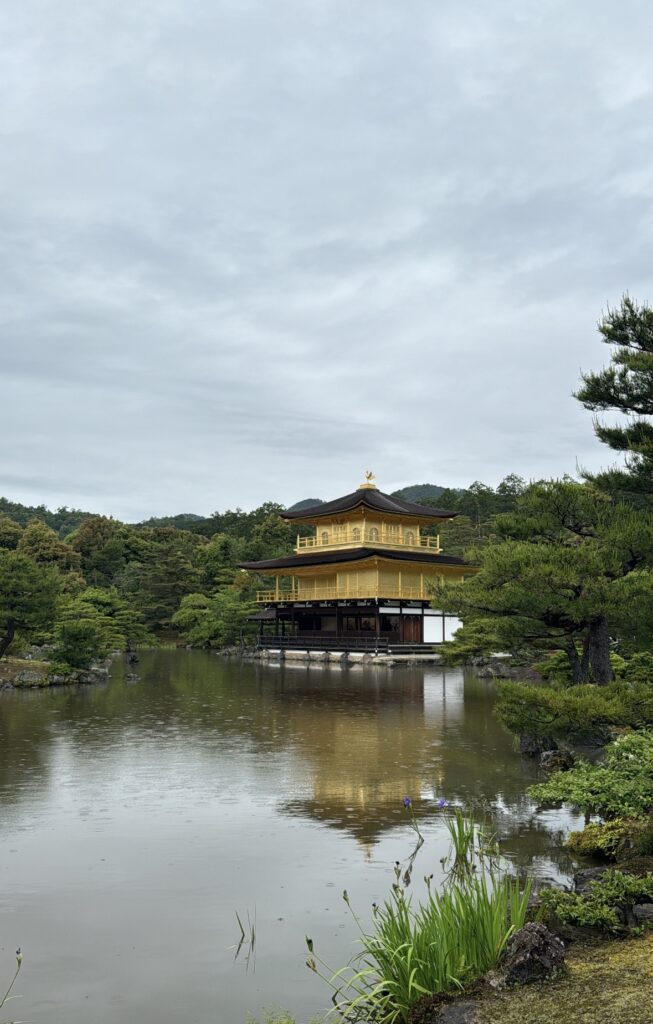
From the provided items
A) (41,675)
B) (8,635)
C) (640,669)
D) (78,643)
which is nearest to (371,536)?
(78,643)

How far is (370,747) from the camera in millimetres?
11578

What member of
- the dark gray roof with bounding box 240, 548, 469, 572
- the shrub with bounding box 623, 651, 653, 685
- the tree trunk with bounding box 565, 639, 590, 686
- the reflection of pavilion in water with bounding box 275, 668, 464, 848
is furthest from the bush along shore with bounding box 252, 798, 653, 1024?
the dark gray roof with bounding box 240, 548, 469, 572

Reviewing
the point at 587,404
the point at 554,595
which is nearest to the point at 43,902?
the point at 554,595

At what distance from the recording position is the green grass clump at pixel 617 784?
6.12 meters

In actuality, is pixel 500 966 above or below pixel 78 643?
below

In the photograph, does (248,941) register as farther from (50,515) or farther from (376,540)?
(50,515)

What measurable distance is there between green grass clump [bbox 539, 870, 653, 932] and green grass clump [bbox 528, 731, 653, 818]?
4.44 ft

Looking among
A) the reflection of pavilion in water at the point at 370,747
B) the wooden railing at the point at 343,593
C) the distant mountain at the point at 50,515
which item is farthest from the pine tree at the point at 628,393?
the distant mountain at the point at 50,515

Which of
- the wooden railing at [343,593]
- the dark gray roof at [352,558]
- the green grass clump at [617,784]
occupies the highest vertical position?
the dark gray roof at [352,558]

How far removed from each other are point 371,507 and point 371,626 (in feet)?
18.2

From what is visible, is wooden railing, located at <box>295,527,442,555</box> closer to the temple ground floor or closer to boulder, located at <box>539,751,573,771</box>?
the temple ground floor

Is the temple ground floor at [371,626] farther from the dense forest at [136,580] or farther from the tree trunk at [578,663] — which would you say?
the tree trunk at [578,663]

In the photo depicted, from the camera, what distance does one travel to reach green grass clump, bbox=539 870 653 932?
4.33 m

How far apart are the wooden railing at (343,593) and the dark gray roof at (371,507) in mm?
3798
